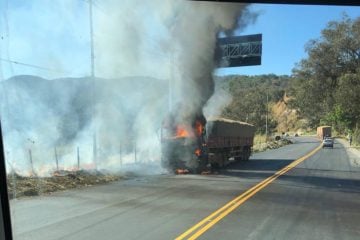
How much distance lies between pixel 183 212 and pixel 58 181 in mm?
7390

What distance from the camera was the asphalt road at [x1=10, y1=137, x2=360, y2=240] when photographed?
8656mm

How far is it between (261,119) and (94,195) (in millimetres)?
62345

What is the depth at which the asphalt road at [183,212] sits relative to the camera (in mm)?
8656

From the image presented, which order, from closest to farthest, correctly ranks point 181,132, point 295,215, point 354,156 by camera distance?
point 295,215
point 181,132
point 354,156

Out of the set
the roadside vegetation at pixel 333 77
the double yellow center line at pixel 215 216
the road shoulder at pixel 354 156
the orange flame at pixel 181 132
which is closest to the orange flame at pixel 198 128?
the orange flame at pixel 181 132

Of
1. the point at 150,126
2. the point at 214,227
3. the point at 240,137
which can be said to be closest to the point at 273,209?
the point at 214,227

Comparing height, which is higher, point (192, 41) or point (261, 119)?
point (192, 41)

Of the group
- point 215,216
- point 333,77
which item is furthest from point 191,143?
point 333,77

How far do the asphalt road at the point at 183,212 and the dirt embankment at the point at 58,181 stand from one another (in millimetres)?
761

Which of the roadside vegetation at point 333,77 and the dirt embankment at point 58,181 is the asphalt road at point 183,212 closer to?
the dirt embankment at point 58,181

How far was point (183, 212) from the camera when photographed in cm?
1099

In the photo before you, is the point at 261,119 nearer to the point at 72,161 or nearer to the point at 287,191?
the point at 72,161

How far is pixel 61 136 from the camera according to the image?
23531 mm

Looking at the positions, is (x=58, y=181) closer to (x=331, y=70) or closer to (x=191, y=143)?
(x=191, y=143)
